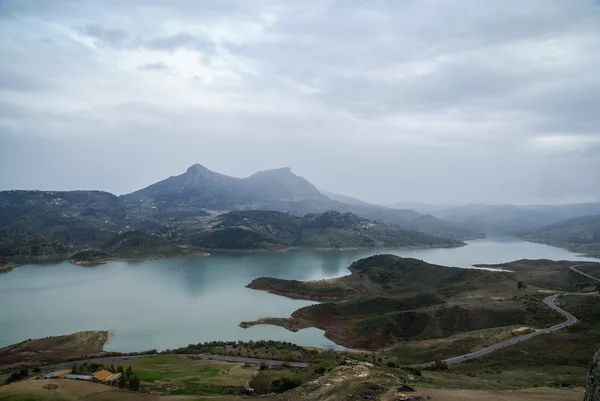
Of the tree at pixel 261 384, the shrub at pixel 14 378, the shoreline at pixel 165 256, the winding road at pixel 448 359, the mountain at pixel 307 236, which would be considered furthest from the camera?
the mountain at pixel 307 236

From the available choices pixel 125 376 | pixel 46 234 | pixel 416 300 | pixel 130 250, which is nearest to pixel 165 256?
pixel 130 250

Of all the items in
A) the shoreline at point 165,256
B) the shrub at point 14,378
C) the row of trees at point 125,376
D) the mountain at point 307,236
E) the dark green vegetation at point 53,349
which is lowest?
the dark green vegetation at point 53,349

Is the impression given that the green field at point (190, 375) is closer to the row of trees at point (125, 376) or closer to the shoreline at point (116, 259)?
the row of trees at point (125, 376)

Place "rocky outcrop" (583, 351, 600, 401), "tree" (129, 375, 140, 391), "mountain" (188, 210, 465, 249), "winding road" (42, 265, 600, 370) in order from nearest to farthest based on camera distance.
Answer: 1. "rocky outcrop" (583, 351, 600, 401)
2. "tree" (129, 375, 140, 391)
3. "winding road" (42, 265, 600, 370)
4. "mountain" (188, 210, 465, 249)

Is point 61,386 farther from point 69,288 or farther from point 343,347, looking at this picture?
point 69,288

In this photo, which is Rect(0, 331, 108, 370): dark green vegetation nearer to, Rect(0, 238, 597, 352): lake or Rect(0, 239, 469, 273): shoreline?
Rect(0, 238, 597, 352): lake

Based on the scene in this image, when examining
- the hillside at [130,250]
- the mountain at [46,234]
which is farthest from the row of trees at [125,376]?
the mountain at [46,234]

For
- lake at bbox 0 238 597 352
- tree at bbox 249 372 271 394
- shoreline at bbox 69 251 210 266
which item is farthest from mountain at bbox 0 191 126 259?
tree at bbox 249 372 271 394
